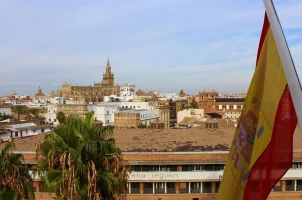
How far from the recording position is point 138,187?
21.1m

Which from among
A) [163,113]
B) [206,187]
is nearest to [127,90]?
[163,113]

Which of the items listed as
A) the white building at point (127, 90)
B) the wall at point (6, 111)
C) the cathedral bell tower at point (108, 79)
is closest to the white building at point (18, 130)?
the wall at point (6, 111)

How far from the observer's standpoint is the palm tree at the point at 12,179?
9.23 metres

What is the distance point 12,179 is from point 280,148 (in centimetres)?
715

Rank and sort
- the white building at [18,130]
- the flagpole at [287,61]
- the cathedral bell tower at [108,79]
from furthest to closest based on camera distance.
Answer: the cathedral bell tower at [108,79], the white building at [18,130], the flagpole at [287,61]

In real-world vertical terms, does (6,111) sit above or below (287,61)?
below

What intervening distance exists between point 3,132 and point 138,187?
84.4ft

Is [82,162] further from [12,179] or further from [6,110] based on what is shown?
[6,110]

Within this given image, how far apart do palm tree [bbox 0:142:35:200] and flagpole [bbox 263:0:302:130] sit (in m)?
7.64

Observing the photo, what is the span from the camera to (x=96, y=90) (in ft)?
545

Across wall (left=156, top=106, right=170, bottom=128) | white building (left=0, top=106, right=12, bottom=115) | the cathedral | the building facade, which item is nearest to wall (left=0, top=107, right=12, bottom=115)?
white building (left=0, top=106, right=12, bottom=115)

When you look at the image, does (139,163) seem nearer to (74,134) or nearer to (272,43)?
(74,134)

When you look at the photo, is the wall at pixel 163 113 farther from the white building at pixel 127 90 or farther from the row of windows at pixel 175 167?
the row of windows at pixel 175 167

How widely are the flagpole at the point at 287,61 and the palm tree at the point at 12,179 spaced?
7640mm
